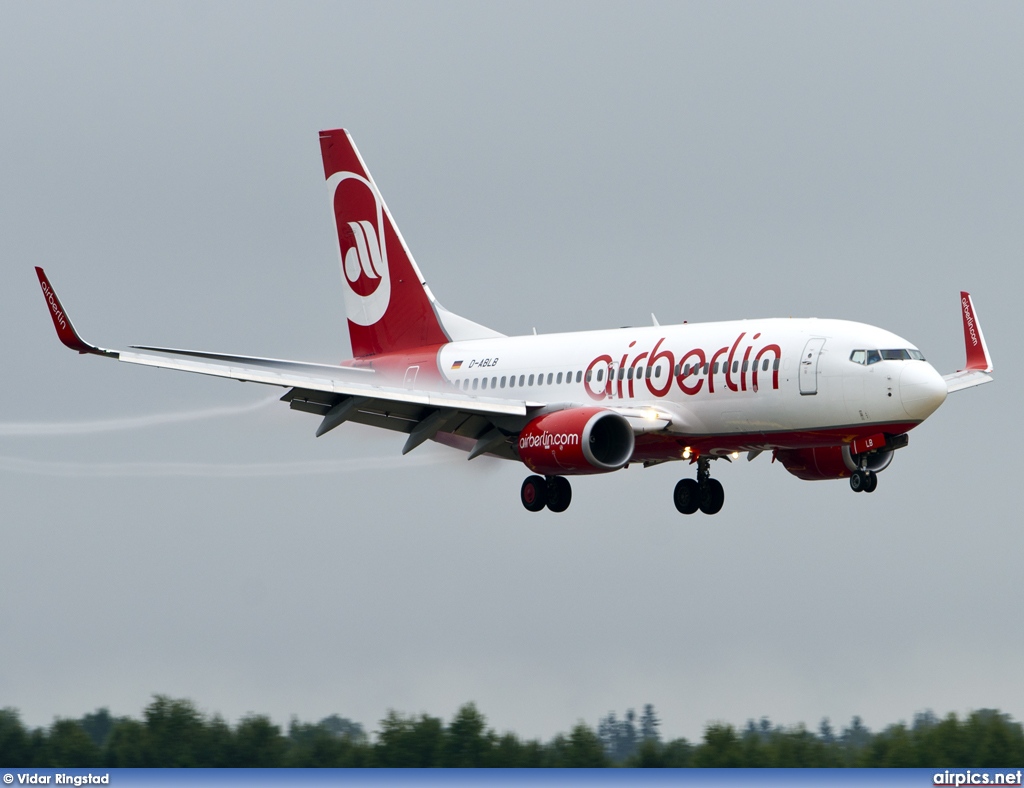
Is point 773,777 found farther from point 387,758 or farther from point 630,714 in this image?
point 387,758

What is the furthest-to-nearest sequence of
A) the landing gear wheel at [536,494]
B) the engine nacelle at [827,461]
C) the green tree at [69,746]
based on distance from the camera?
the green tree at [69,746]
the landing gear wheel at [536,494]
the engine nacelle at [827,461]

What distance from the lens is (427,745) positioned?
202 ft

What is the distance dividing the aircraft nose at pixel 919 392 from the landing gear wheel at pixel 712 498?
30.2 feet

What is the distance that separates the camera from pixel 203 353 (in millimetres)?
51344

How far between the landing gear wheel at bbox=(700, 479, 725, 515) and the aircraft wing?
6.04m

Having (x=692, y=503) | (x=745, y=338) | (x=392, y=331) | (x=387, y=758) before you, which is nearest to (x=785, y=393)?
(x=745, y=338)

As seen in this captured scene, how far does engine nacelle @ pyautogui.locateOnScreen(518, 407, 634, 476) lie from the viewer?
49.2 meters

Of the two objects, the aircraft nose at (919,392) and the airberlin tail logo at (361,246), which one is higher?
the airberlin tail logo at (361,246)

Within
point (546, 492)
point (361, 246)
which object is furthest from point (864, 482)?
point (361, 246)

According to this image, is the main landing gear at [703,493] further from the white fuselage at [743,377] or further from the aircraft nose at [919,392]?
the aircraft nose at [919,392]

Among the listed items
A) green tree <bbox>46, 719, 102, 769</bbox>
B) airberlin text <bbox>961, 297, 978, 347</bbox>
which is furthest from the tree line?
airberlin text <bbox>961, 297, 978, 347</bbox>

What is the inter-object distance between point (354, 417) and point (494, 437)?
4274mm

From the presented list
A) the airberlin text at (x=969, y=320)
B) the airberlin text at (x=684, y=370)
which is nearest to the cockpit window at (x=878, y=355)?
the airberlin text at (x=684, y=370)

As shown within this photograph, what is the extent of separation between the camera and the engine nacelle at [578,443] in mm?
49156
